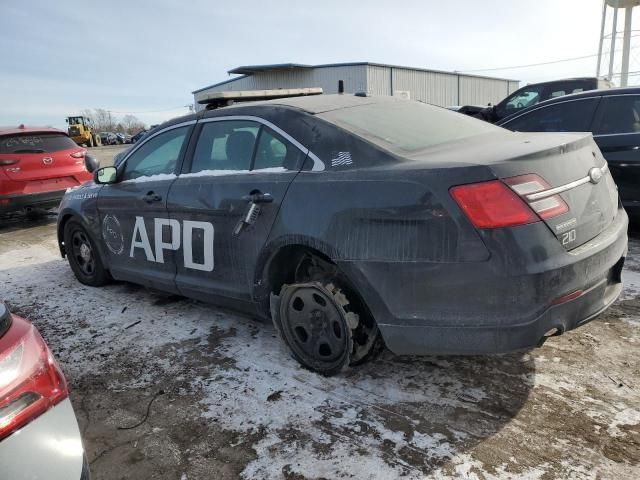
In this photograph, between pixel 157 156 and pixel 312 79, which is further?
pixel 312 79

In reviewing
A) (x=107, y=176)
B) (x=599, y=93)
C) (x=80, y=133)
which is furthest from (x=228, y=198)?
(x=80, y=133)

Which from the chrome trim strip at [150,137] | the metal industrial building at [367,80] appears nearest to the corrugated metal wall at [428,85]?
the metal industrial building at [367,80]

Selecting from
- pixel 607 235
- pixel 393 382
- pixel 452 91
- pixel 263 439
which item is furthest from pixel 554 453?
pixel 452 91

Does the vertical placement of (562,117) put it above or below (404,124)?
above

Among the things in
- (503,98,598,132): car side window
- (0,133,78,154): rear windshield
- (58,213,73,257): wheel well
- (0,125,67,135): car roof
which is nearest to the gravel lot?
(58,213,73,257): wheel well

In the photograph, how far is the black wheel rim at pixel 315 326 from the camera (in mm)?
2732

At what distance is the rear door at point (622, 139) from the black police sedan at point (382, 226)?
2377 mm

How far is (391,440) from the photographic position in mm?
2301

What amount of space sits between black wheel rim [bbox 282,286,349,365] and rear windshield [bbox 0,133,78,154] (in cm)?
675

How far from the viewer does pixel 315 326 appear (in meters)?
2.87

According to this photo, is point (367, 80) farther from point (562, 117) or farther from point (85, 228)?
point (85, 228)

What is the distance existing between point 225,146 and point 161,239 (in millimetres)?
900

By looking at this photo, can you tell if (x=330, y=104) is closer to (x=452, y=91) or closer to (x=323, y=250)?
(x=323, y=250)

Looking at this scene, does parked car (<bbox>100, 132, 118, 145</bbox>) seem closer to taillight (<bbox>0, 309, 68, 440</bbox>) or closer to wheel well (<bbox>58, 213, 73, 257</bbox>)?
wheel well (<bbox>58, 213, 73, 257</bbox>)
